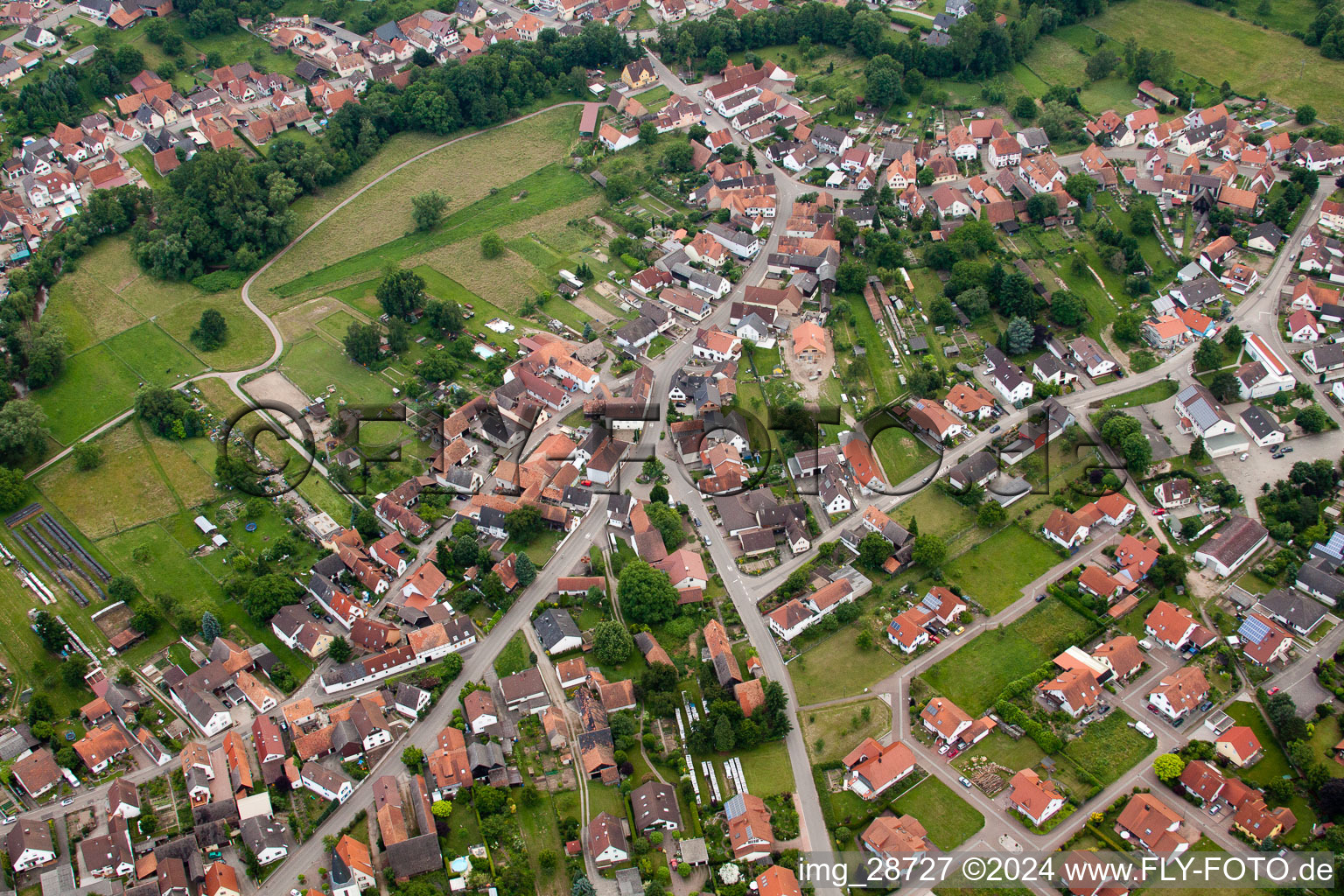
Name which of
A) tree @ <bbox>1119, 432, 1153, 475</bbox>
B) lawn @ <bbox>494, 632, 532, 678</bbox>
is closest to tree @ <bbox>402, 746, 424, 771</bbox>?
lawn @ <bbox>494, 632, 532, 678</bbox>

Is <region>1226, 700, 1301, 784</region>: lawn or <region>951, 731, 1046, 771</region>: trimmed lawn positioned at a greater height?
<region>1226, 700, 1301, 784</region>: lawn

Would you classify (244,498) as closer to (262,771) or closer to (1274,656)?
(262,771)

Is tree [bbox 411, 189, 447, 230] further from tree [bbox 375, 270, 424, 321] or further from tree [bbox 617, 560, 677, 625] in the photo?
tree [bbox 617, 560, 677, 625]

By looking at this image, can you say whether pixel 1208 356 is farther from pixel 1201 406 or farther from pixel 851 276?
pixel 851 276

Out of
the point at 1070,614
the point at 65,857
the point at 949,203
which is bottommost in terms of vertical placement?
the point at 65,857

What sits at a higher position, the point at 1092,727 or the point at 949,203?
the point at 949,203

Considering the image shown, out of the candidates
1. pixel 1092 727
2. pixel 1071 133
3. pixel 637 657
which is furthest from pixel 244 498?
pixel 1071 133

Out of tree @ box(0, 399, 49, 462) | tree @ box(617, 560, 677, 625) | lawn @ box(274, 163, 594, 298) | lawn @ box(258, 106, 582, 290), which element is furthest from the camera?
lawn @ box(258, 106, 582, 290)
